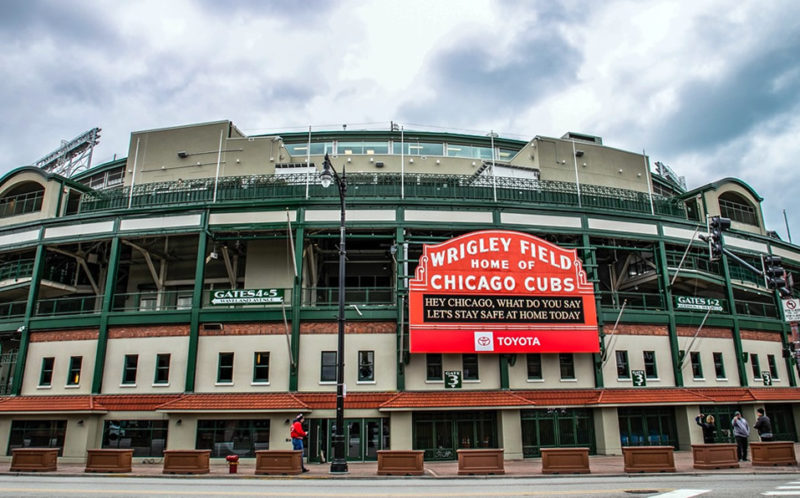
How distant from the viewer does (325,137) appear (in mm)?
42344

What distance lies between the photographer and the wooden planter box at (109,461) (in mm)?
21156

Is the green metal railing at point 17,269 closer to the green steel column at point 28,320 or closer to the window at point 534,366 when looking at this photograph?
the green steel column at point 28,320

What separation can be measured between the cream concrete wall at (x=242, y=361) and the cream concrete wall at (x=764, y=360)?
26.6 metres

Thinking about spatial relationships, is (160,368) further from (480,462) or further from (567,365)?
(567,365)

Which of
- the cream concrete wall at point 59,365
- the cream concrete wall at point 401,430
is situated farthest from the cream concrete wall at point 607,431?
the cream concrete wall at point 59,365

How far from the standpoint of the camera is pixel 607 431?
2819 centimetres

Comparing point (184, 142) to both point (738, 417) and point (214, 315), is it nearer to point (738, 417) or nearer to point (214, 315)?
point (214, 315)

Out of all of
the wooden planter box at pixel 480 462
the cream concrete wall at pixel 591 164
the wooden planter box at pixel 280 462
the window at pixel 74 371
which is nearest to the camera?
the wooden planter box at pixel 480 462

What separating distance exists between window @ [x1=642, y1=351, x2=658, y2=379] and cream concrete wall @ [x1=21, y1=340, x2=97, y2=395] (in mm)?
29261

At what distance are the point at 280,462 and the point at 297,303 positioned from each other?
9.15 m

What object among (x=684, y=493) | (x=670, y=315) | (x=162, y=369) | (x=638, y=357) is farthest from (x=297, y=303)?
(x=670, y=315)

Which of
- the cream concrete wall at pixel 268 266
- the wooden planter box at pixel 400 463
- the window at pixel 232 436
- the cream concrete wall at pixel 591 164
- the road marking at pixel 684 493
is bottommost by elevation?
the road marking at pixel 684 493

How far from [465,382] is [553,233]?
954 centimetres

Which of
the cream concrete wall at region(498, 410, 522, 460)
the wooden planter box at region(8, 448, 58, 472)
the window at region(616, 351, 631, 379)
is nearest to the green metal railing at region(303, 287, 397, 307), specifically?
the cream concrete wall at region(498, 410, 522, 460)
